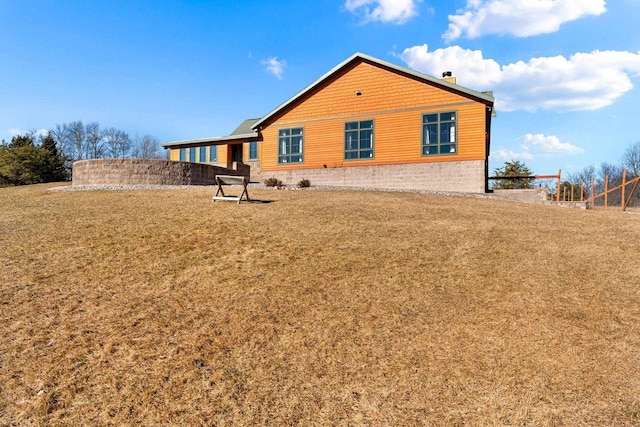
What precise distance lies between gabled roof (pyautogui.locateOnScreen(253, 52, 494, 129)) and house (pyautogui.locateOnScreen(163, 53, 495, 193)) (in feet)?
0.16

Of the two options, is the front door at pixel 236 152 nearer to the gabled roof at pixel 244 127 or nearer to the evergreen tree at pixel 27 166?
the gabled roof at pixel 244 127

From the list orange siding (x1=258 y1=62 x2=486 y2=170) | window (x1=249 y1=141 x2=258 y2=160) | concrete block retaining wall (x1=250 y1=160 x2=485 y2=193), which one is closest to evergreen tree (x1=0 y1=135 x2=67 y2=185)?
window (x1=249 y1=141 x2=258 y2=160)

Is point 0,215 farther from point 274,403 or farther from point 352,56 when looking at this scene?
point 352,56

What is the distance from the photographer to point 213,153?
29547 millimetres

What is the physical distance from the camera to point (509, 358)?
4359 mm

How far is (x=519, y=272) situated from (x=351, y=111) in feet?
55.9

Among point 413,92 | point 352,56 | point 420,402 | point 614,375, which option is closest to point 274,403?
point 420,402

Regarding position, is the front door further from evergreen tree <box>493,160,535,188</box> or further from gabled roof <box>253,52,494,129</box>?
evergreen tree <box>493,160,535,188</box>

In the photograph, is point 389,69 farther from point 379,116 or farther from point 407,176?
point 407,176

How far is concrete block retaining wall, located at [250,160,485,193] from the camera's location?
19672 millimetres

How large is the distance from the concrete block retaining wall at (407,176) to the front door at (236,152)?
232 inches

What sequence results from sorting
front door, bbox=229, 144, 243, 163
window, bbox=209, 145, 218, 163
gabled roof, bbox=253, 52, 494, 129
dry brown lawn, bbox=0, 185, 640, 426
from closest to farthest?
dry brown lawn, bbox=0, 185, 640, 426
gabled roof, bbox=253, 52, 494, 129
front door, bbox=229, 144, 243, 163
window, bbox=209, 145, 218, 163

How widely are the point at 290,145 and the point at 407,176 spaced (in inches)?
300

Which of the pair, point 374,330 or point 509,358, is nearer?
point 509,358
